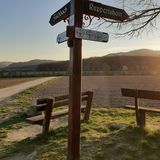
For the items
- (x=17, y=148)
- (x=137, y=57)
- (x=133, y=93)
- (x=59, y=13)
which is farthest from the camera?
(x=137, y=57)

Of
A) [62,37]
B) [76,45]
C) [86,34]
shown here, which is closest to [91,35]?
[86,34]

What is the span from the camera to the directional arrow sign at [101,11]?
18.1 feet

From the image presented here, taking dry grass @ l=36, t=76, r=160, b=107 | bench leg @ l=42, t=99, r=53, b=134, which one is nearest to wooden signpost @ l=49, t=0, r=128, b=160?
bench leg @ l=42, t=99, r=53, b=134

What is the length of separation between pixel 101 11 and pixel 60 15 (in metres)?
0.73

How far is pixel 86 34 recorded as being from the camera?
5398 mm

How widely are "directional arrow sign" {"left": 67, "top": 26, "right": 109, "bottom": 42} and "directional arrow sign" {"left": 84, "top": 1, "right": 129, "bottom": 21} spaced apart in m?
0.33

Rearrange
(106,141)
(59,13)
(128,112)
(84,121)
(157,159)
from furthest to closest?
(128,112) → (84,121) → (106,141) → (59,13) → (157,159)

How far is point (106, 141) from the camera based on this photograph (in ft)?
21.0

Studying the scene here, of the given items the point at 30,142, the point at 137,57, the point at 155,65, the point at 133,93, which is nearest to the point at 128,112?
the point at 133,93

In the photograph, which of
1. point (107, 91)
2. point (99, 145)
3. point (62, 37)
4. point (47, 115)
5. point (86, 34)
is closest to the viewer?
point (86, 34)

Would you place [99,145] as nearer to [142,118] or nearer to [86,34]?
[142,118]

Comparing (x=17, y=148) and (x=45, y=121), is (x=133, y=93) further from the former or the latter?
(x=17, y=148)

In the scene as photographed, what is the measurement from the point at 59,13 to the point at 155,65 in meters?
114

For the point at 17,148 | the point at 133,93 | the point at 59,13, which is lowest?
the point at 17,148
